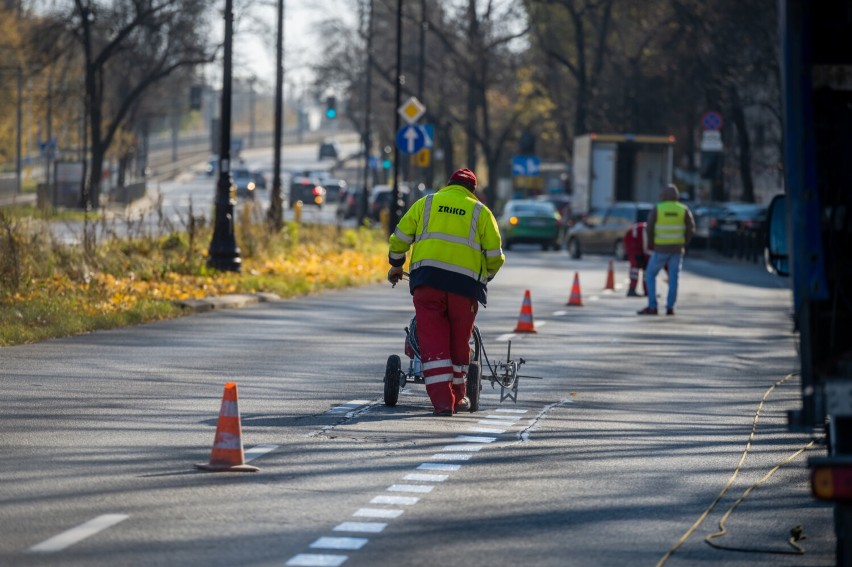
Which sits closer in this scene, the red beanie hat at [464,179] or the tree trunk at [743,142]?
the red beanie hat at [464,179]

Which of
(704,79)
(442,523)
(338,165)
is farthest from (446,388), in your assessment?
(338,165)

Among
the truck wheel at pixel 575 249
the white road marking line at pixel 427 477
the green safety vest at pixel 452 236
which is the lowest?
the truck wheel at pixel 575 249

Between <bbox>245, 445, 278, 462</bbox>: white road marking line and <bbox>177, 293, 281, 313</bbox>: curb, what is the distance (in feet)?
39.3

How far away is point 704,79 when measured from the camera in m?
58.2

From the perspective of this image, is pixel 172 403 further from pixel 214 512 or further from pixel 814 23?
pixel 814 23

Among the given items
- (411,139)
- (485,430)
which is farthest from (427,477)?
(411,139)

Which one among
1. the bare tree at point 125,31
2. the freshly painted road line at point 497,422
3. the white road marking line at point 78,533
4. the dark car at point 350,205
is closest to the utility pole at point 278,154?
the bare tree at point 125,31

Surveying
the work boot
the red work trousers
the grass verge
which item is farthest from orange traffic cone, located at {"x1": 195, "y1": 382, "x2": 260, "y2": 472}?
the grass verge

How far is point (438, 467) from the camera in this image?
32.3ft

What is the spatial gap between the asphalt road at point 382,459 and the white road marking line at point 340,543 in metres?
0.02

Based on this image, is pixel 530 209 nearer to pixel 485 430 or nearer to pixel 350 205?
pixel 350 205

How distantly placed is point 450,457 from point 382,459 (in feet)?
1.42

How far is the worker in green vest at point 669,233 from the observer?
80.0 feet

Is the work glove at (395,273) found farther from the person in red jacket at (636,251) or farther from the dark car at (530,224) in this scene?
the dark car at (530,224)
